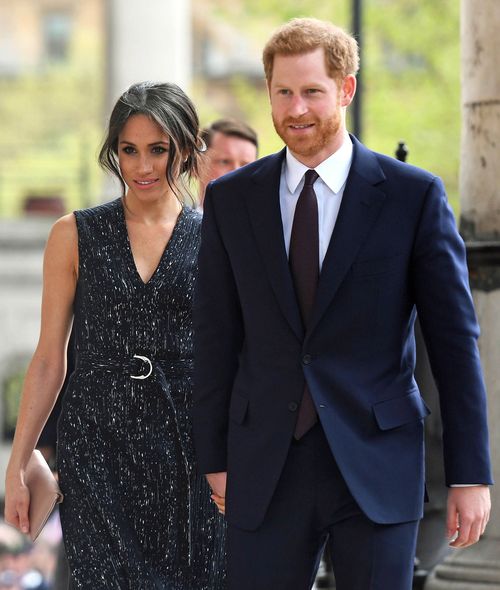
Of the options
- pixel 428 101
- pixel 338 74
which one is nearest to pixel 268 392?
pixel 338 74

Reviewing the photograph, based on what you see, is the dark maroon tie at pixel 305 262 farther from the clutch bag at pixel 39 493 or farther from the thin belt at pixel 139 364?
the clutch bag at pixel 39 493

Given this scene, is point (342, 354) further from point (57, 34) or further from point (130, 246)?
point (57, 34)

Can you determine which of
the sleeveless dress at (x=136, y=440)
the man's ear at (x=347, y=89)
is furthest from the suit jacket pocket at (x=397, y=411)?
the sleeveless dress at (x=136, y=440)

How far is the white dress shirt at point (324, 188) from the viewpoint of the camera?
4.35m

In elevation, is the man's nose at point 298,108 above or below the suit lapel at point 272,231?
above

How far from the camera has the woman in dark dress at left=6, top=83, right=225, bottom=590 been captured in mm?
5234

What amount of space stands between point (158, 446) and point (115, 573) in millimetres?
437

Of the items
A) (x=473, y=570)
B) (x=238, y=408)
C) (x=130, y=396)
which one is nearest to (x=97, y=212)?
(x=130, y=396)

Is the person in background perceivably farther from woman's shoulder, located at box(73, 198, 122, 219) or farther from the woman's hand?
the woman's hand

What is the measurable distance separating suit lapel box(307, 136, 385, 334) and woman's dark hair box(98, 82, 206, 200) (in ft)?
3.39

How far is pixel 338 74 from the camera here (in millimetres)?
4281

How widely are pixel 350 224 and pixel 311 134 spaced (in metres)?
0.26

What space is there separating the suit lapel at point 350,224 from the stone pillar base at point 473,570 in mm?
2006

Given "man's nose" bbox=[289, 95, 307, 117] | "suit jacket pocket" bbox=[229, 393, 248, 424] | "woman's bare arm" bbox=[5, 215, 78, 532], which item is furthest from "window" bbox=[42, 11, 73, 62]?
"man's nose" bbox=[289, 95, 307, 117]
